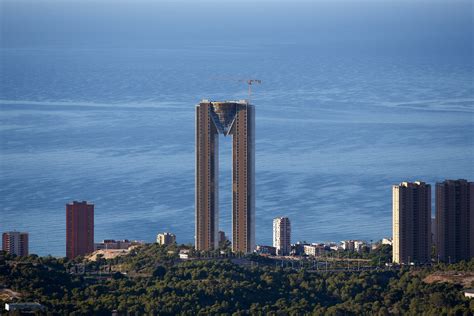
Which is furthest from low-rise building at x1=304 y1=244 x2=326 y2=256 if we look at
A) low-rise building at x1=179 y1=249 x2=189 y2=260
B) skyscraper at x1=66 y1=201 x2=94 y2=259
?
skyscraper at x1=66 y1=201 x2=94 y2=259

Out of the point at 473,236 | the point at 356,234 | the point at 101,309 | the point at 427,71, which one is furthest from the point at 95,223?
the point at 427,71

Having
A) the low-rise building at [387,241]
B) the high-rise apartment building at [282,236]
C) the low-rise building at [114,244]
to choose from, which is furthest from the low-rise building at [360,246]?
the low-rise building at [114,244]

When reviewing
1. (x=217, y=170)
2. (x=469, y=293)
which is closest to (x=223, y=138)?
(x=217, y=170)

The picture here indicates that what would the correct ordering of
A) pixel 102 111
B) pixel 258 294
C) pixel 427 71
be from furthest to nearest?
pixel 427 71
pixel 102 111
pixel 258 294

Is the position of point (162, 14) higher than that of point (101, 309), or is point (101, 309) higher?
point (162, 14)

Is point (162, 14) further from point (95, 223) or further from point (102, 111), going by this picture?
point (95, 223)

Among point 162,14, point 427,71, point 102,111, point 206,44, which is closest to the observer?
point 102,111
